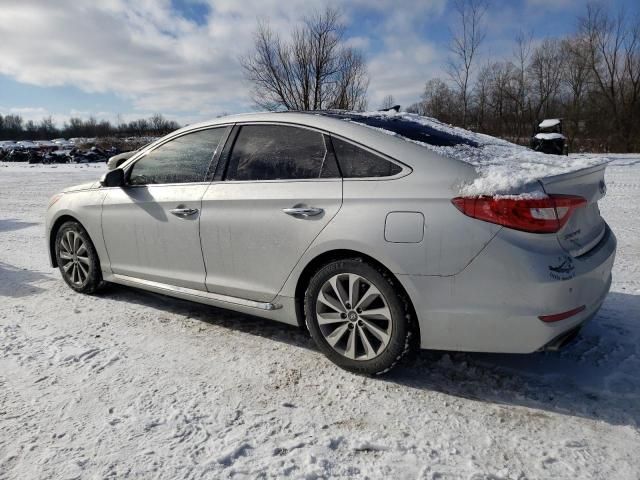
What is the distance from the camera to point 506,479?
2025 millimetres

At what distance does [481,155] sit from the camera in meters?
2.84

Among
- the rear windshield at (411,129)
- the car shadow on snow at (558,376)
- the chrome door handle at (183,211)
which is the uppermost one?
the rear windshield at (411,129)

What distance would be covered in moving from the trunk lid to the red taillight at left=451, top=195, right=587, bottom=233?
0.20 feet

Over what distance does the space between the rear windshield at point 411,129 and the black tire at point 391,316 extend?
34.0 inches

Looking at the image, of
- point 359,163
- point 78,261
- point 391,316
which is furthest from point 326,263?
point 78,261

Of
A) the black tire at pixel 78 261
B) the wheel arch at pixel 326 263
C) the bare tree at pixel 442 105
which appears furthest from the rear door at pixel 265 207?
the bare tree at pixel 442 105

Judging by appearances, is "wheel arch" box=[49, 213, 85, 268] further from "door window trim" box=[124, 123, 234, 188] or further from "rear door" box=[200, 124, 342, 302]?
"rear door" box=[200, 124, 342, 302]

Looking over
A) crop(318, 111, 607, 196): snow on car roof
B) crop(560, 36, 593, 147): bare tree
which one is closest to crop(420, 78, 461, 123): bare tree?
crop(560, 36, 593, 147): bare tree

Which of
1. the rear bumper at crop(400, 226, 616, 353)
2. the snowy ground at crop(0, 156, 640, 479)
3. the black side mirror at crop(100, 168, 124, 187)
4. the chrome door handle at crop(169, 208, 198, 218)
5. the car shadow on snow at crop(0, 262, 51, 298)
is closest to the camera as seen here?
the snowy ground at crop(0, 156, 640, 479)

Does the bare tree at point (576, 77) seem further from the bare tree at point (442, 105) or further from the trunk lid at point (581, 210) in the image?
the trunk lid at point (581, 210)

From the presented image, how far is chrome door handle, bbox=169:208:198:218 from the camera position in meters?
3.45

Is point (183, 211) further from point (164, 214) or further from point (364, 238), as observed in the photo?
point (364, 238)

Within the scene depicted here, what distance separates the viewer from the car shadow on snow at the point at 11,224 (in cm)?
824

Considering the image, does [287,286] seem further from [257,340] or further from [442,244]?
[442,244]
